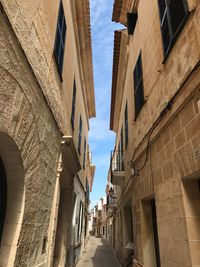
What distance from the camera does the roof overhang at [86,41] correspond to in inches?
295

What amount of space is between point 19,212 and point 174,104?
2922mm

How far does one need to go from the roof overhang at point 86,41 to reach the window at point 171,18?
421 centimetres

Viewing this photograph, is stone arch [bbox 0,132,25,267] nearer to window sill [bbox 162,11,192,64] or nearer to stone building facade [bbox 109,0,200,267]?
stone building facade [bbox 109,0,200,267]

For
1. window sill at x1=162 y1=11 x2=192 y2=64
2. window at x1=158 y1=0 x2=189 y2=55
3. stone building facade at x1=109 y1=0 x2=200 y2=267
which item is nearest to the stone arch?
stone building facade at x1=109 y1=0 x2=200 y2=267

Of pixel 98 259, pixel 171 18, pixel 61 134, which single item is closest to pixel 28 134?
pixel 61 134

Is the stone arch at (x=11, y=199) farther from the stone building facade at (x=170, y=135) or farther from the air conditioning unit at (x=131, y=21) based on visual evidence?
the air conditioning unit at (x=131, y=21)

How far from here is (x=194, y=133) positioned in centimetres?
272

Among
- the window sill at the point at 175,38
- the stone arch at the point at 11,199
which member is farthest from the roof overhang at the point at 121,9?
the stone arch at the point at 11,199

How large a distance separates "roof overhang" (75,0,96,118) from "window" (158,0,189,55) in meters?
4.21

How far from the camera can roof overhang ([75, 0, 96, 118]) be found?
750cm

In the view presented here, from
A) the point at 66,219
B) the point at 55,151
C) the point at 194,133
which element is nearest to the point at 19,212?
the point at 55,151

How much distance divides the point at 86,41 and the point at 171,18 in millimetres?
5930

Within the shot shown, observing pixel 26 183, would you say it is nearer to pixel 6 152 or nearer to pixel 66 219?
pixel 6 152

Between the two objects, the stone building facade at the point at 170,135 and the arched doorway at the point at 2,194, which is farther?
the stone building facade at the point at 170,135
